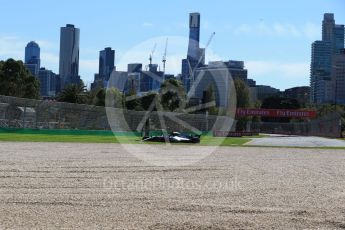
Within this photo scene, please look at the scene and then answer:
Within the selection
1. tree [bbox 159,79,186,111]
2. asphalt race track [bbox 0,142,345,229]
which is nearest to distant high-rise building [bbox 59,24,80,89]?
tree [bbox 159,79,186,111]

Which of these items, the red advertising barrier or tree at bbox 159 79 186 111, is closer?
tree at bbox 159 79 186 111

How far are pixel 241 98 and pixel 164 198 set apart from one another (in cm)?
13896

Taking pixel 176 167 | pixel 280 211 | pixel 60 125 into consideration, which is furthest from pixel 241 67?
pixel 280 211

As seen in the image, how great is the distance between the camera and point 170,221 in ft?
36.3

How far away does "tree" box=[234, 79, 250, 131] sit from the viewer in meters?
132

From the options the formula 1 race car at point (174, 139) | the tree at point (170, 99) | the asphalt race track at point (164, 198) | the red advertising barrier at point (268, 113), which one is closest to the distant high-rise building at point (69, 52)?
the red advertising barrier at point (268, 113)

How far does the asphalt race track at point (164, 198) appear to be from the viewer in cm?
1098

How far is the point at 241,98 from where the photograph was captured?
151875 mm

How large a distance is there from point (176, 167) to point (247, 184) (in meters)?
6.68

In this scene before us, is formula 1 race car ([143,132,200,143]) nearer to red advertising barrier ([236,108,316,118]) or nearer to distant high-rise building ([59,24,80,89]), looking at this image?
red advertising barrier ([236,108,316,118])

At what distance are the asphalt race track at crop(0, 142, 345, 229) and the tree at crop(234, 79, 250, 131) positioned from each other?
359 ft

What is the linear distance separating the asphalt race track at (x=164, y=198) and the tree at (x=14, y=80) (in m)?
87.9

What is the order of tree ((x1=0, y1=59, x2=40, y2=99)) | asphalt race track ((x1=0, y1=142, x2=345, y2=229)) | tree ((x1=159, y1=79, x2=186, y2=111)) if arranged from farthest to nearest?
tree ((x1=0, y1=59, x2=40, y2=99)) < tree ((x1=159, y1=79, x2=186, y2=111)) < asphalt race track ((x1=0, y1=142, x2=345, y2=229))

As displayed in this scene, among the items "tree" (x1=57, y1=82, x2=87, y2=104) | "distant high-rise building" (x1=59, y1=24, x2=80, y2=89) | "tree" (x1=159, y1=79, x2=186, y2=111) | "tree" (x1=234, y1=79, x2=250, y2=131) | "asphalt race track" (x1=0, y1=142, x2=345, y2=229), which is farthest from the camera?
"distant high-rise building" (x1=59, y1=24, x2=80, y2=89)
